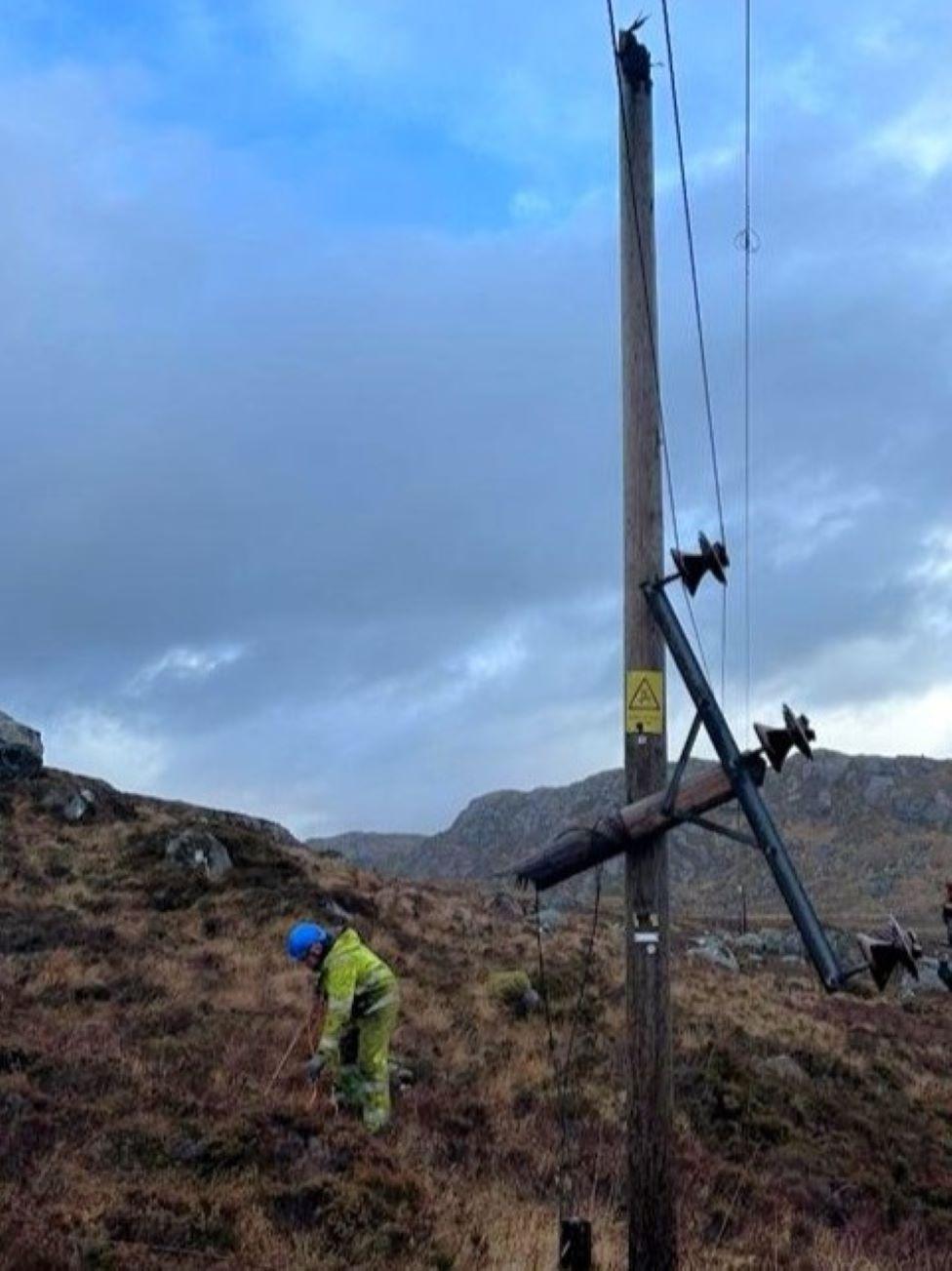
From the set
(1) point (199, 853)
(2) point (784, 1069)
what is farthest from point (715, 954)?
(2) point (784, 1069)

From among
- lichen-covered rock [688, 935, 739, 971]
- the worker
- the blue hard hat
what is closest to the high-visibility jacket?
the worker

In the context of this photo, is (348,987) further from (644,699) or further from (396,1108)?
(644,699)

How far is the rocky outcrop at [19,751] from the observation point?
100 ft

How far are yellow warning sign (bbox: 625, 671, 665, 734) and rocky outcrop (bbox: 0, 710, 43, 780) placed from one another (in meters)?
25.6

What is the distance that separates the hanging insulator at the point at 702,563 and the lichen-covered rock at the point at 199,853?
Result: 58.5 ft

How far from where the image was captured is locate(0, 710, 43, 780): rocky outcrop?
30500mm

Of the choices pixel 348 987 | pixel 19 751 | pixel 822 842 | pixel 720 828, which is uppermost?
pixel 822 842

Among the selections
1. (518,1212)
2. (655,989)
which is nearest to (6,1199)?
(518,1212)

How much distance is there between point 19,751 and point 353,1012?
22.5 meters

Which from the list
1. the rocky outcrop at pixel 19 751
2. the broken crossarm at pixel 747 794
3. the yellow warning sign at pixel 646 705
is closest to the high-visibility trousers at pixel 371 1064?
the yellow warning sign at pixel 646 705

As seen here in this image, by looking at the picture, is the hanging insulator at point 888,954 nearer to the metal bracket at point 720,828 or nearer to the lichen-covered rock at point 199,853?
the metal bracket at point 720,828

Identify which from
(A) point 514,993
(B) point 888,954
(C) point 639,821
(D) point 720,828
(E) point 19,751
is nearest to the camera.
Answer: (B) point 888,954

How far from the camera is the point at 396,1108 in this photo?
11156mm

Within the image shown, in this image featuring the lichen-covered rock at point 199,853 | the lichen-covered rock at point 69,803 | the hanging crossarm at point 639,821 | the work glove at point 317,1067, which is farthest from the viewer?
the lichen-covered rock at point 69,803
